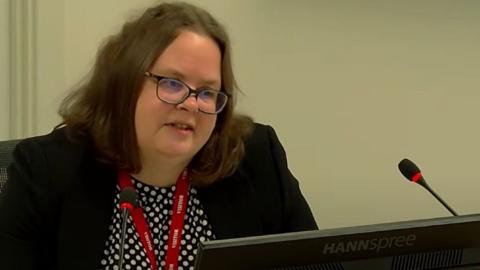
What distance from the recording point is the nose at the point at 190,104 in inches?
51.0

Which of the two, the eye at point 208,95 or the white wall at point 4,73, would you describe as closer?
the eye at point 208,95

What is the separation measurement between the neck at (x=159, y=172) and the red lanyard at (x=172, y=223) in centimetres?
2

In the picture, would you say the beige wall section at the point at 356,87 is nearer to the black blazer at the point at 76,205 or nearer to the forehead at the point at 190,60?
the black blazer at the point at 76,205

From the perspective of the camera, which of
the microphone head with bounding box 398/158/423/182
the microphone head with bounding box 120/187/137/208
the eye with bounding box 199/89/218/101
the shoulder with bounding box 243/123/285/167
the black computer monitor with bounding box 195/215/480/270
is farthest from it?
the shoulder with bounding box 243/123/285/167

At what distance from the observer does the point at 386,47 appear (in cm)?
229

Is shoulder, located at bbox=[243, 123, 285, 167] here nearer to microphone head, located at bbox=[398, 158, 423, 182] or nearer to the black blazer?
the black blazer

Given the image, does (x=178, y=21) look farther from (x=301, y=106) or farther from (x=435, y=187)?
(x=435, y=187)

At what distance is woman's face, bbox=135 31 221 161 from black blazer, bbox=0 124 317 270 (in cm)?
15

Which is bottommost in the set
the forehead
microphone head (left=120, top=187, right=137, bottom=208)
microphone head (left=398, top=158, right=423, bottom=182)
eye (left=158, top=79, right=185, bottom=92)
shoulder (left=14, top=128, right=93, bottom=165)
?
shoulder (left=14, top=128, right=93, bottom=165)

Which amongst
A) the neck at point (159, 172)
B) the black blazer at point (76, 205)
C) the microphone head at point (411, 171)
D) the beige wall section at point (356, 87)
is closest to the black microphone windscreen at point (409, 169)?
the microphone head at point (411, 171)

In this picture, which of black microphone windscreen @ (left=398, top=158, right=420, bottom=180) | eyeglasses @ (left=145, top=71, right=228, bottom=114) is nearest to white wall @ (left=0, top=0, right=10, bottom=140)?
eyeglasses @ (left=145, top=71, right=228, bottom=114)

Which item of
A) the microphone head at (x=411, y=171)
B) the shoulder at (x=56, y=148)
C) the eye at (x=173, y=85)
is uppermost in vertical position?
the eye at (x=173, y=85)

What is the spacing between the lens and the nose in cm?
129

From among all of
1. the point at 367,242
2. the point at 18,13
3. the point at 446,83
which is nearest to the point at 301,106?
the point at 446,83
